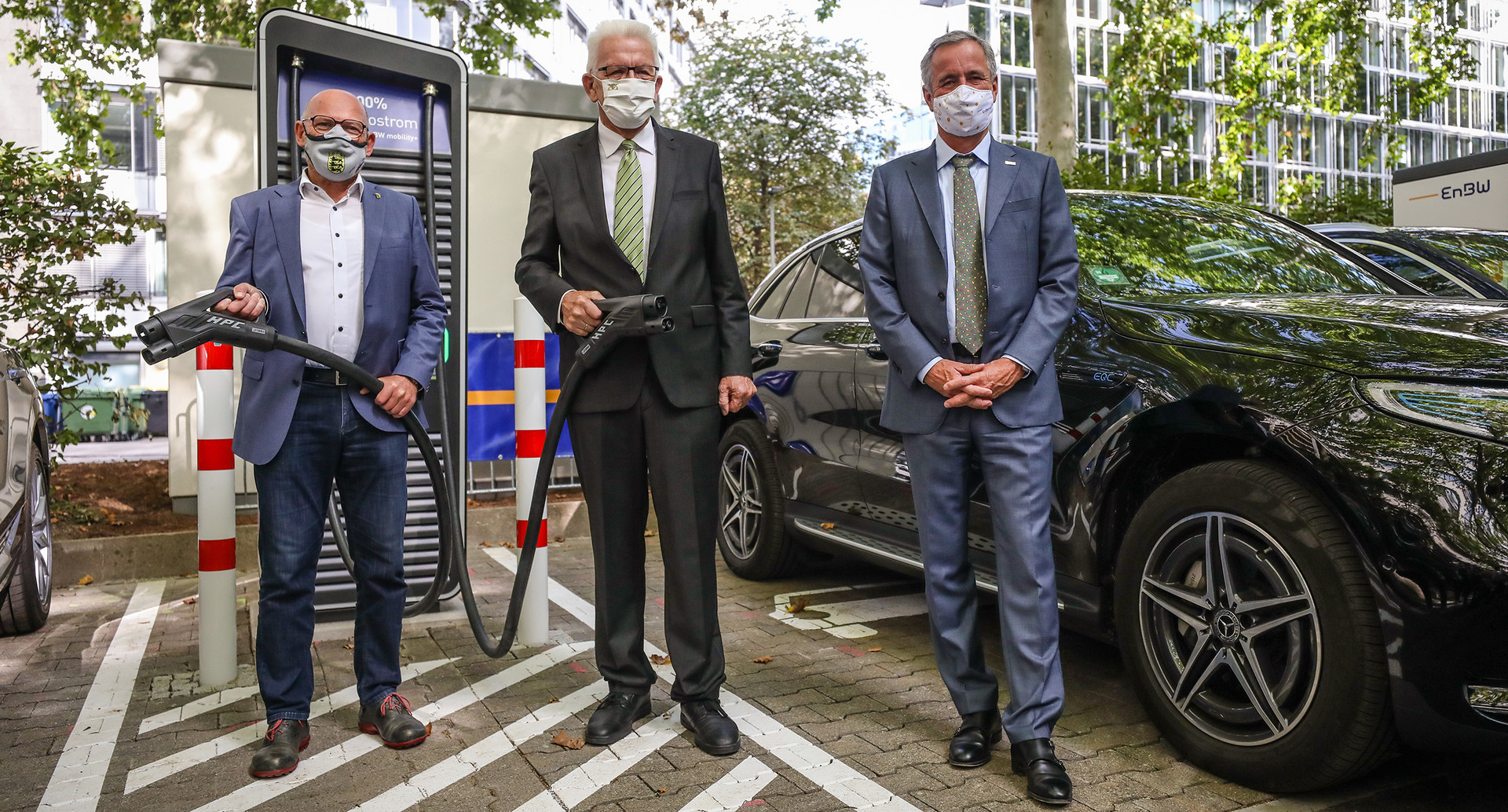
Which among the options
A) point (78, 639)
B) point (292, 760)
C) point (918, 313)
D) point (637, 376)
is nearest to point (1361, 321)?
point (918, 313)

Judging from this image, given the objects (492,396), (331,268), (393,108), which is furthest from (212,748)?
(492,396)

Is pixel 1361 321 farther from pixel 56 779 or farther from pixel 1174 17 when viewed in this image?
pixel 1174 17

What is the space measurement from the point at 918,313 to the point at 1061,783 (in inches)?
53.9

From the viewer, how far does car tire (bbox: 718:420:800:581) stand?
575 centimetres

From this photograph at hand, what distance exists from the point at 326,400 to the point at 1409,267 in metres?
6.30

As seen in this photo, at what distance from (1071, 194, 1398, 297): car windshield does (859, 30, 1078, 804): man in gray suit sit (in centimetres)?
62

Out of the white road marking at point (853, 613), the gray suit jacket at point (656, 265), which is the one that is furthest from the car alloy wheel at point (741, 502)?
the gray suit jacket at point (656, 265)

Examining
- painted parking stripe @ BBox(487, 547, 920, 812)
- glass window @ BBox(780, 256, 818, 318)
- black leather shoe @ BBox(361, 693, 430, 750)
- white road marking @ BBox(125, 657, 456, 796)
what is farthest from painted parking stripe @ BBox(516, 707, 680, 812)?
glass window @ BBox(780, 256, 818, 318)

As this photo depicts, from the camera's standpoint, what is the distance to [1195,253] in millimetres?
4141

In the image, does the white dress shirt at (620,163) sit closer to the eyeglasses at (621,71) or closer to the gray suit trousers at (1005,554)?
the eyeglasses at (621,71)

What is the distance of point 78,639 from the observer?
17.1ft

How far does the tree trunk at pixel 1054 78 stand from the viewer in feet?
38.5

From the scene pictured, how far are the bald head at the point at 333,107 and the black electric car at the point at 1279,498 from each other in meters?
2.38

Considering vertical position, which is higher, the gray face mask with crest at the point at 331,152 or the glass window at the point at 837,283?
the gray face mask with crest at the point at 331,152
